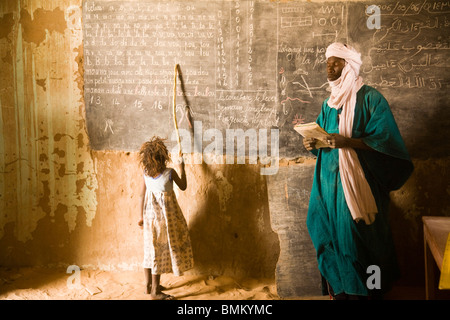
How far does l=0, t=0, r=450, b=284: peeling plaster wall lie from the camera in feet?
13.8

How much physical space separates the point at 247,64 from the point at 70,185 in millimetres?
2350

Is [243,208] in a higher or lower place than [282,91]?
lower

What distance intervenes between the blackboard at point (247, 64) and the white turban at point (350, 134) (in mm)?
426

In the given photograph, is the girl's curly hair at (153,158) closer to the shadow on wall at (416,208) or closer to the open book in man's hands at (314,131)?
the open book in man's hands at (314,131)

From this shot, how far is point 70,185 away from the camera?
4391 millimetres

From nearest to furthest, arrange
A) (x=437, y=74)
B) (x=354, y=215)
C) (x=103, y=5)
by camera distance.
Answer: (x=354, y=215)
(x=437, y=74)
(x=103, y=5)

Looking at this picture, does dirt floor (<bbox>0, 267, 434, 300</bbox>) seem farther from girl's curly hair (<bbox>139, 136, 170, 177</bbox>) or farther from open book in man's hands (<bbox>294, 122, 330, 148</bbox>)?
open book in man's hands (<bbox>294, 122, 330, 148</bbox>)

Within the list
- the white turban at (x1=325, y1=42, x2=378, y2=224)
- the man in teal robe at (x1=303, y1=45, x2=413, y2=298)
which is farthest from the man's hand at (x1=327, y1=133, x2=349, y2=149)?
the white turban at (x1=325, y1=42, x2=378, y2=224)

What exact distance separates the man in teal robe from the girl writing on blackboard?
1294 mm

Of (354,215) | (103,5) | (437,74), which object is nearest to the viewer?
(354,215)

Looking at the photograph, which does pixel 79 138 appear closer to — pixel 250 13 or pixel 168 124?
pixel 168 124

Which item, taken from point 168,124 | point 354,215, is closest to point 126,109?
point 168,124

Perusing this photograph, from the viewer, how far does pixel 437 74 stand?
12.7 ft

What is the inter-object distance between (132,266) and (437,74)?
3.75 meters
